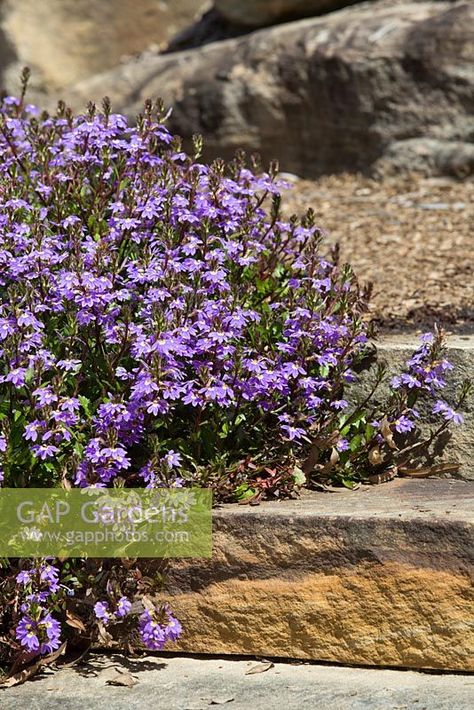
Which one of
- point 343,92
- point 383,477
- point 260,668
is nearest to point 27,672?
point 260,668

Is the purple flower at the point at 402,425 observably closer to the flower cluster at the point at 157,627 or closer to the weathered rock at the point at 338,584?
A: the weathered rock at the point at 338,584

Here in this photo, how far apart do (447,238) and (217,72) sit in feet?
8.37

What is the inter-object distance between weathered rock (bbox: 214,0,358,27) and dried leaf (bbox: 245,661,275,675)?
5625 mm

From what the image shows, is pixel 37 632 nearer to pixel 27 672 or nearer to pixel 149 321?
pixel 27 672

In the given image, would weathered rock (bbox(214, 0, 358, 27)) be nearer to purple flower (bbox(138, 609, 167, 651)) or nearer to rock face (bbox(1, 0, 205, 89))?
rock face (bbox(1, 0, 205, 89))

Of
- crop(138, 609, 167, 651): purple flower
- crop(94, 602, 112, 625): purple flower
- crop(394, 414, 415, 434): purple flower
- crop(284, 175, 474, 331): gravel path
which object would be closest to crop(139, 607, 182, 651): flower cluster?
crop(138, 609, 167, 651): purple flower

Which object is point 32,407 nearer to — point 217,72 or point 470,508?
point 470,508

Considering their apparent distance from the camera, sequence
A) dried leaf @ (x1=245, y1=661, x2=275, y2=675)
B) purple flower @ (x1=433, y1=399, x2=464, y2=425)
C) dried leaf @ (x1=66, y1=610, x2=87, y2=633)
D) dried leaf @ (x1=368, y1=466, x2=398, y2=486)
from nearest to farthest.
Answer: dried leaf @ (x1=66, y1=610, x2=87, y2=633) → dried leaf @ (x1=245, y1=661, x2=275, y2=675) → purple flower @ (x1=433, y1=399, x2=464, y2=425) → dried leaf @ (x1=368, y1=466, x2=398, y2=486)

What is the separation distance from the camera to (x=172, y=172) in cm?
388

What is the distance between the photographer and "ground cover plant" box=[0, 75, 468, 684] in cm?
327

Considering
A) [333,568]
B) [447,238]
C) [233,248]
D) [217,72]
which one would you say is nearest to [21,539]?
[333,568]

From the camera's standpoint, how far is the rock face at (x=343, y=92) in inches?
260

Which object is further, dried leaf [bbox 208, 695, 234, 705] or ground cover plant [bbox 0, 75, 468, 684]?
ground cover plant [bbox 0, 75, 468, 684]

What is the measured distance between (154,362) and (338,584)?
91 cm
